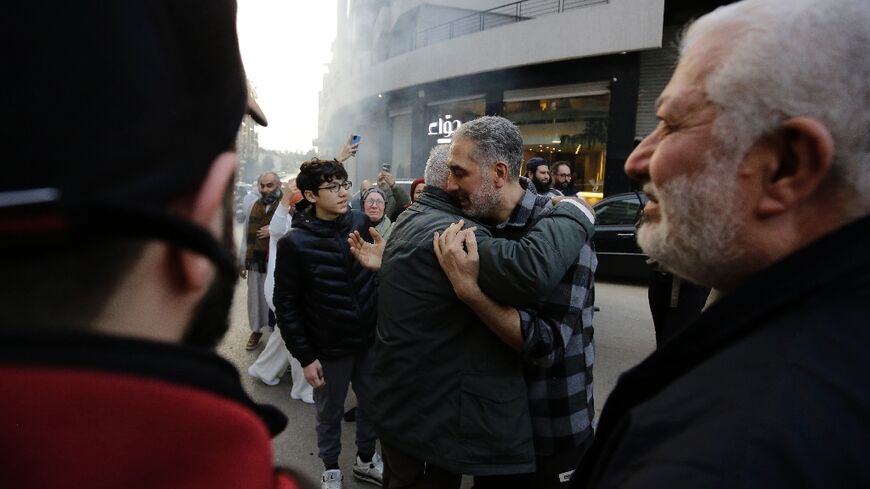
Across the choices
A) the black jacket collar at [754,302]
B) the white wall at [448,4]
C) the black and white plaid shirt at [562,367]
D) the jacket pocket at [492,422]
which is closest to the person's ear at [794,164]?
the black jacket collar at [754,302]

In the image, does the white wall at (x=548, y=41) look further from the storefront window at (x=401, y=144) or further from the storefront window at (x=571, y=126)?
the storefront window at (x=401, y=144)

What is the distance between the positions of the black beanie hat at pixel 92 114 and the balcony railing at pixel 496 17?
49.4ft

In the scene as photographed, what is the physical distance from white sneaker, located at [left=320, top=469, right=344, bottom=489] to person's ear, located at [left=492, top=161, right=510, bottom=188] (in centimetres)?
212

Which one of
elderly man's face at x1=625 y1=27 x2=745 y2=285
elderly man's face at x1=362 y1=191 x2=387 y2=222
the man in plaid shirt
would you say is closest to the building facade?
elderly man's face at x1=362 y1=191 x2=387 y2=222

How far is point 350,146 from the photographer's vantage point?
4.48 m

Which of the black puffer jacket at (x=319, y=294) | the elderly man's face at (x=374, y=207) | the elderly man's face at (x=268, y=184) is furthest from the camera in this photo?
the elderly man's face at (x=268, y=184)

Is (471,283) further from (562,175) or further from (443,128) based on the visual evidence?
(443,128)

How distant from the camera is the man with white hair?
73 centimetres

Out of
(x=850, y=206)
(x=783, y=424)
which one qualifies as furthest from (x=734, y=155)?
(x=783, y=424)

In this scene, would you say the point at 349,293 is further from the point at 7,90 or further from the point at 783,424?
the point at 7,90

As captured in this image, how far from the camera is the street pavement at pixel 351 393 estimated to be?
3.52 metres

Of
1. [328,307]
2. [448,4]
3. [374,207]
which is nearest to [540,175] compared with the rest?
[374,207]

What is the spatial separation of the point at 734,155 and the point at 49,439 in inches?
44.2

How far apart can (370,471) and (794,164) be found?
302 cm
